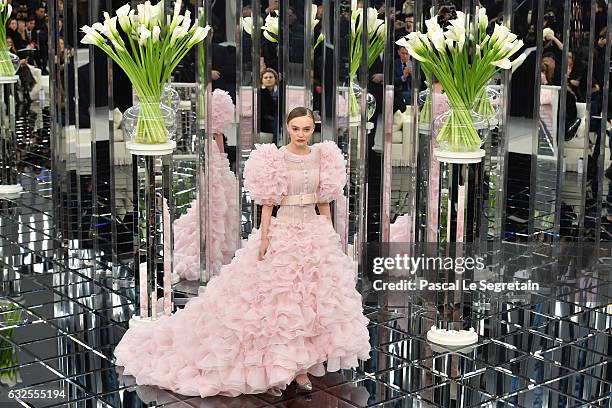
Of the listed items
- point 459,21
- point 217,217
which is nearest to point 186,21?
point 217,217

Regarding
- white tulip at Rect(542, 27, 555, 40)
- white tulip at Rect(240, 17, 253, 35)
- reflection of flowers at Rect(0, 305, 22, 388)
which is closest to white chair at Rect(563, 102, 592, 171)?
white tulip at Rect(542, 27, 555, 40)

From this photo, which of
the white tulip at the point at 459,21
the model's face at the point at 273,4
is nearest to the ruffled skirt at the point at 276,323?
the white tulip at the point at 459,21

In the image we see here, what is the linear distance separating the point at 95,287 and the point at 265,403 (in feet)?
7.28

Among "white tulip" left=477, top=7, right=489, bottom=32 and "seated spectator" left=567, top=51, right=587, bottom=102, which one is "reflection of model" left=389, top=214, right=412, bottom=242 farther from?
"seated spectator" left=567, top=51, right=587, bottom=102

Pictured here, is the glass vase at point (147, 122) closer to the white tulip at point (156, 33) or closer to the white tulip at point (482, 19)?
the white tulip at point (156, 33)

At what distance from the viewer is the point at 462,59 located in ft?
21.8

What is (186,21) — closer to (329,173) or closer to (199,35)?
(199,35)

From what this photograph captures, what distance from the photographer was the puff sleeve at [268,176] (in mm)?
6066

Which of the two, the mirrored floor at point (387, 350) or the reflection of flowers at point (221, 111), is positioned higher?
the reflection of flowers at point (221, 111)

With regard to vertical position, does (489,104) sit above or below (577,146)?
above

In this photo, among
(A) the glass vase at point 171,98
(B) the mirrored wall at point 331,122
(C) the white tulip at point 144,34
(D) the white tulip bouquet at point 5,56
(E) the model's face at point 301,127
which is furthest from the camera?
(D) the white tulip bouquet at point 5,56

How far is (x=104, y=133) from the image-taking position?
798 cm

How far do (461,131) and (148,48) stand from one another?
1.86 m

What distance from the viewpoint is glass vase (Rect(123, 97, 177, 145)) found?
6758mm
